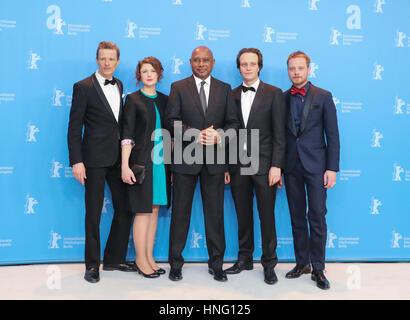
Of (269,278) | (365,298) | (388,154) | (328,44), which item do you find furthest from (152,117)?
(388,154)

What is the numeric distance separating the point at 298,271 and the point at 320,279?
0.85 ft

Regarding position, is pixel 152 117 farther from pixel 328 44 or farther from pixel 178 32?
pixel 328 44

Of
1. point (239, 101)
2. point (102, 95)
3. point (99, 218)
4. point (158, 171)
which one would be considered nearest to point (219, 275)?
point (158, 171)

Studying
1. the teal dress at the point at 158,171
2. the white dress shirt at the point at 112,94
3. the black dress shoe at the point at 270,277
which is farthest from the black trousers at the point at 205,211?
the white dress shirt at the point at 112,94

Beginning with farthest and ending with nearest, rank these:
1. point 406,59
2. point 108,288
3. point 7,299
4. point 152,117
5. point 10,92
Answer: point 406,59 < point 10,92 < point 152,117 < point 108,288 < point 7,299

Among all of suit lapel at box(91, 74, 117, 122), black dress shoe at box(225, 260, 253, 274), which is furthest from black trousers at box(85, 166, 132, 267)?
black dress shoe at box(225, 260, 253, 274)

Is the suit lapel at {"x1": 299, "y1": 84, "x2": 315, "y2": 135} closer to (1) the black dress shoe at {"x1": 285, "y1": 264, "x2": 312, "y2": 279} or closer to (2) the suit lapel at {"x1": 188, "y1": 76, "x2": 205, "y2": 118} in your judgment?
(2) the suit lapel at {"x1": 188, "y1": 76, "x2": 205, "y2": 118}

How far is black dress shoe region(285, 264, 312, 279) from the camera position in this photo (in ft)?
10.1

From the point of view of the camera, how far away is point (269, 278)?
2.93m

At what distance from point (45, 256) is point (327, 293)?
8.42 ft

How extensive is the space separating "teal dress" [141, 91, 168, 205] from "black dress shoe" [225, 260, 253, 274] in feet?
2.74

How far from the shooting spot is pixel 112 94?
303cm

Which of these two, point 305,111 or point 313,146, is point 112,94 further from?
point 313,146

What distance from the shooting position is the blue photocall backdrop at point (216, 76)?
3.38 metres
